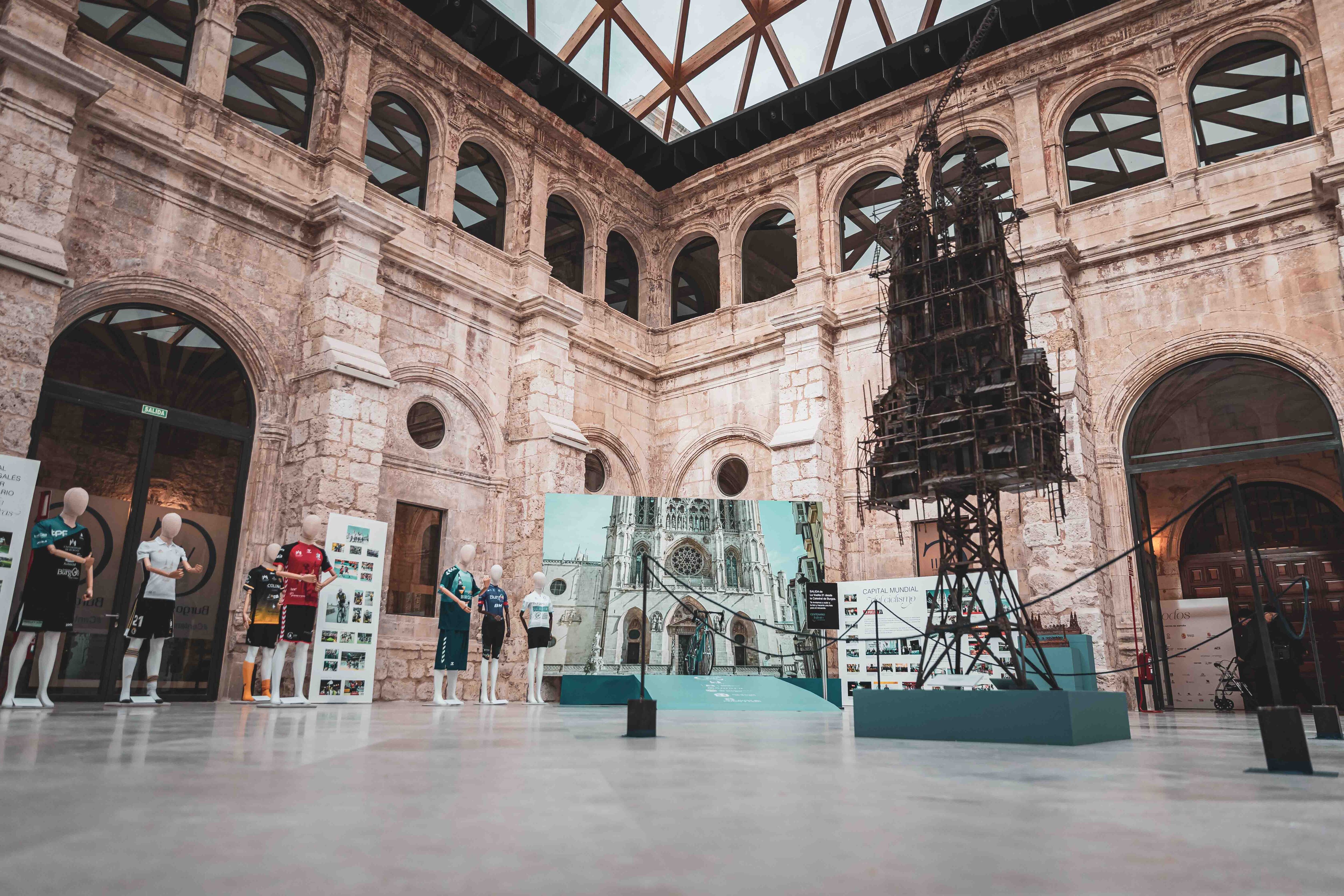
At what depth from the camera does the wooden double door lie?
16969mm

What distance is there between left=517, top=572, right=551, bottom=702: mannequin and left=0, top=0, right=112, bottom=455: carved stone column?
636 cm

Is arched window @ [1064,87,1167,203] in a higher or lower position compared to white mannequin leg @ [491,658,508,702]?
higher

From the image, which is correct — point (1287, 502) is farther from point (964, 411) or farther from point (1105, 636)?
point (964, 411)

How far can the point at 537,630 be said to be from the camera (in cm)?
1221

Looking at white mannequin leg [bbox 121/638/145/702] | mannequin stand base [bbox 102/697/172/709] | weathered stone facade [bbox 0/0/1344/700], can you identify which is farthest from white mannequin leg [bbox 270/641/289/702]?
weathered stone facade [bbox 0/0/1344/700]

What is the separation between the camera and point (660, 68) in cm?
1855

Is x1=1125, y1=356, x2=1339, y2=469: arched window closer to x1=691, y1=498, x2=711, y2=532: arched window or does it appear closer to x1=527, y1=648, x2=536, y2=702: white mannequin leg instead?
x1=691, y1=498, x2=711, y2=532: arched window

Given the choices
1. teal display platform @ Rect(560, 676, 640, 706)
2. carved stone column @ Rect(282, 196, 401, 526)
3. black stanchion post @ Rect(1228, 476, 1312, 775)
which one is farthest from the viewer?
carved stone column @ Rect(282, 196, 401, 526)

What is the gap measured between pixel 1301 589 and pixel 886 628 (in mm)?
11030

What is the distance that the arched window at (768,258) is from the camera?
20.6 meters

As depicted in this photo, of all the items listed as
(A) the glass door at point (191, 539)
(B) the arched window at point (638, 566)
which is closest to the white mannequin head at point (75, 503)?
(A) the glass door at point (191, 539)

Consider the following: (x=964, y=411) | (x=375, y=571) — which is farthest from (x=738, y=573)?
(x=964, y=411)

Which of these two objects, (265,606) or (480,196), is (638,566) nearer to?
(265,606)

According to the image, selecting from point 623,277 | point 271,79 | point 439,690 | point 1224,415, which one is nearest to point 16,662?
point 439,690
